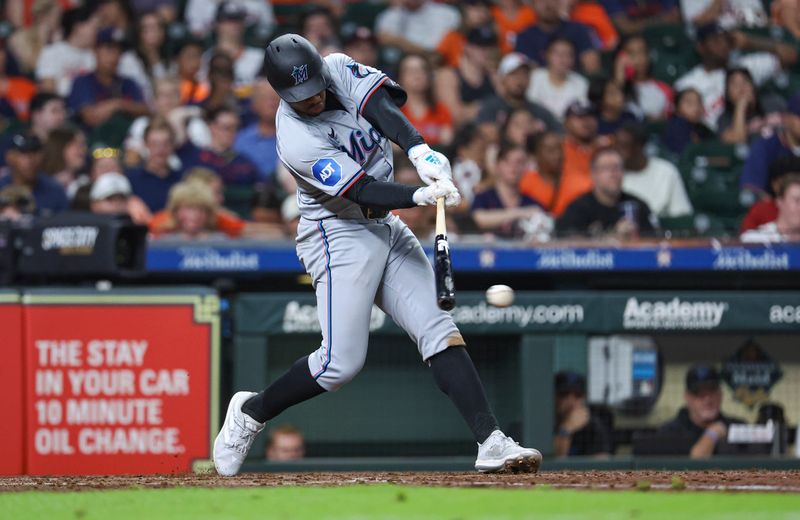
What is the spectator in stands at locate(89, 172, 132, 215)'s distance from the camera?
8.77 m

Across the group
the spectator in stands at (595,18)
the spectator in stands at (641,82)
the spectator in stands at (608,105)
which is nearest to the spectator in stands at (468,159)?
the spectator in stands at (608,105)

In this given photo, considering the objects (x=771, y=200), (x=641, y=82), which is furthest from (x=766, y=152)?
(x=641, y=82)

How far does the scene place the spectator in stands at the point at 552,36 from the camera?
33.6ft

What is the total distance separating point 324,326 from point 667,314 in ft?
10.4

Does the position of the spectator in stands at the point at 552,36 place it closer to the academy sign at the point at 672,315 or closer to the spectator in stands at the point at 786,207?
the spectator in stands at the point at 786,207

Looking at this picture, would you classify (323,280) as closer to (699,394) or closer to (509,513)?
(509,513)

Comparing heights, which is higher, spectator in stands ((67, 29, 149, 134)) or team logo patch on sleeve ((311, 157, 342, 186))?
spectator in stands ((67, 29, 149, 134))

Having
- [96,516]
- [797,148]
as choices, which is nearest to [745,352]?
[797,148]

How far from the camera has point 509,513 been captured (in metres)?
3.77

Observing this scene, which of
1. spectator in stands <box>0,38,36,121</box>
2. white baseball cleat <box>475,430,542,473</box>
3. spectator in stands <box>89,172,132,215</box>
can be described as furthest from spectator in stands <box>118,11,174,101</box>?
white baseball cleat <box>475,430,542,473</box>

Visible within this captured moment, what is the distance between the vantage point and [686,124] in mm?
9906

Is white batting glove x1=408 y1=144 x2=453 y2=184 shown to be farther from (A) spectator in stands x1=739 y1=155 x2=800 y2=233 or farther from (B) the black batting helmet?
(A) spectator in stands x1=739 y1=155 x2=800 y2=233

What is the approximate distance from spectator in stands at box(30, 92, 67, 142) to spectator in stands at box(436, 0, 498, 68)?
9.50 feet

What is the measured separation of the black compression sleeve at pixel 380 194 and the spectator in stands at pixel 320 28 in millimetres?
5329
